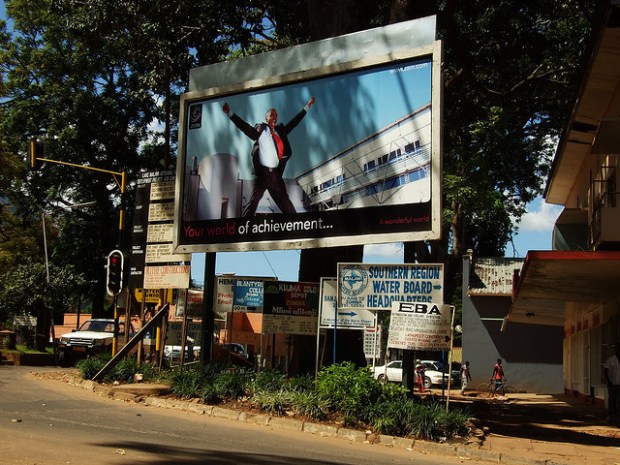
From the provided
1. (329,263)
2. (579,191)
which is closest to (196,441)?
(329,263)

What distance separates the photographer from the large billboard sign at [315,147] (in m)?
12.6

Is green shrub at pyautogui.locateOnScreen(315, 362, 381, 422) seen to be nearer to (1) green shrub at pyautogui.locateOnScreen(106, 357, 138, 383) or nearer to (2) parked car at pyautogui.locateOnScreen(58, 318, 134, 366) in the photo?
(1) green shrub at pyautogui.locateOnScreen(106, 357, 138, 383)

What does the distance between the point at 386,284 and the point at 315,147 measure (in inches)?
120

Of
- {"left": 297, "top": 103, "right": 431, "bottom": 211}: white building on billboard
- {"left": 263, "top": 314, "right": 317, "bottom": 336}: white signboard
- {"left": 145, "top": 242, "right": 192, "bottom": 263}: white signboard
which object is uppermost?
{"left": 297, "top": 103, "right": 431, "bottom": 211}: white building on billboard

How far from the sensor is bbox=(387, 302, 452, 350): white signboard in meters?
12.0

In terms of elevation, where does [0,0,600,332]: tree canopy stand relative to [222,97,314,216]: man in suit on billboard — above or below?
above

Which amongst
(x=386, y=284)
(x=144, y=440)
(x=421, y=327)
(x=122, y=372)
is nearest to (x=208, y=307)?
(x=122, y=372)

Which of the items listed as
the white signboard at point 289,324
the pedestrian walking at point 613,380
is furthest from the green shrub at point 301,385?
the pedestrian walking at point 613,380

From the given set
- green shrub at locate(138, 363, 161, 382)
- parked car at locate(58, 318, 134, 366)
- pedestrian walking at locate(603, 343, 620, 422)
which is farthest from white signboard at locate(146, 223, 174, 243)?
parked car at locate(58, 318, 134, 366)

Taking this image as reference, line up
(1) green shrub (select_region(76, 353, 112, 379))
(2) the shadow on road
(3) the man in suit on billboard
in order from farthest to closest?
(1) green shrub (select_region(76, 353, 112, 379)) → (3) the man in suit on billboard → (2) the shadow on road

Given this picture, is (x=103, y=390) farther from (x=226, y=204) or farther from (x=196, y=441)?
(x=196, y=441)

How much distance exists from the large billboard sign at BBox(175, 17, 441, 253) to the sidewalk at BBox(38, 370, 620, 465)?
3.22m

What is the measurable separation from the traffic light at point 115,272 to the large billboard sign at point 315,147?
3527 mm

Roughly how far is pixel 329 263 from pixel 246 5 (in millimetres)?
8110
